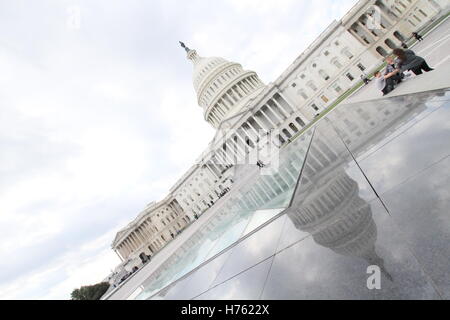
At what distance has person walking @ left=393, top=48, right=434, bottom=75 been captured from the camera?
9352mm

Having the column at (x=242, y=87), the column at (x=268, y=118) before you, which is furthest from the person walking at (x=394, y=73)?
the column at (x=242, y=87)

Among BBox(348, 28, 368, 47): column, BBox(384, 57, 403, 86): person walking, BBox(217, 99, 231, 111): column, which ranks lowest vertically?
BBox(384, 57, 403, 86): person walking

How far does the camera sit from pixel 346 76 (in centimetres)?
5225

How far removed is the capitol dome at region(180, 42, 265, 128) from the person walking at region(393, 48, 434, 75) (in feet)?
210

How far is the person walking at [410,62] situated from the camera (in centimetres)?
935

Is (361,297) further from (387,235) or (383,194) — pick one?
(383,194)

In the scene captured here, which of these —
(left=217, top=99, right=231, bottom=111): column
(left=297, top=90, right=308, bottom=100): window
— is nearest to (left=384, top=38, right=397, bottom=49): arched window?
(left=297, top=90, right=308, bottom=100): window

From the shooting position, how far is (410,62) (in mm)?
9711

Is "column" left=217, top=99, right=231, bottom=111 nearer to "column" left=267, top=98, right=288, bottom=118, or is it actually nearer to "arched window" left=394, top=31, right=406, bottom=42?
"column" left=267, top=98, right=288, bottom=118

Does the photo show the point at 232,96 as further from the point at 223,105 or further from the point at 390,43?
the point at 390,43

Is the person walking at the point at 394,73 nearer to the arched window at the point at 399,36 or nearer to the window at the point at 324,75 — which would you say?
the window at the point at 324,75

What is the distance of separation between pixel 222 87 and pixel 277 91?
23.6 m

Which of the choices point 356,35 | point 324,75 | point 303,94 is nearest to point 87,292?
point 303,94

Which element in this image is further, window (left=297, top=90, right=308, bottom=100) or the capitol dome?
the capitol dome
